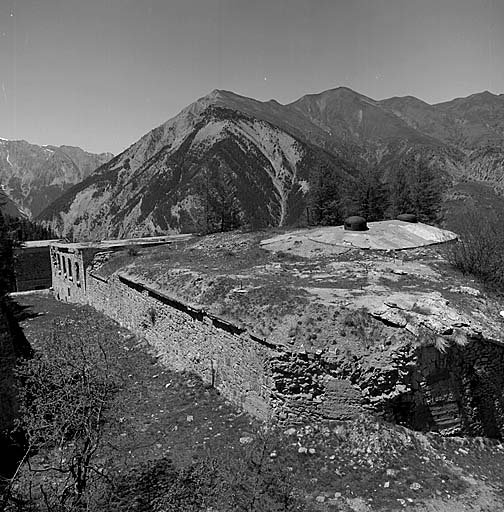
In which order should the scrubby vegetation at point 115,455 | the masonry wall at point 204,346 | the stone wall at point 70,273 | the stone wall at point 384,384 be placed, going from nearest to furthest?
1. the scrubby vegetation at point 115,455
2. the stone wall at point 384,384
3. the masonry wall at point 204,346
4. the stone wall at point 70,273

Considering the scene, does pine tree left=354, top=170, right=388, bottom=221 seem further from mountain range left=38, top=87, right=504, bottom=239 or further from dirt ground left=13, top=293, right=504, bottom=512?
mountain range left=38, top=87, right=504, bottom=239

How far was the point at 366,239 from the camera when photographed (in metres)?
20.5

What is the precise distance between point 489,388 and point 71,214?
485 feet

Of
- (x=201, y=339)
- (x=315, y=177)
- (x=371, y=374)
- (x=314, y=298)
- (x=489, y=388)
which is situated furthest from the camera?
(x=315, y=177)

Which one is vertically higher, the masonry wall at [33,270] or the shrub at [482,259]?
the shrub at [482,259]

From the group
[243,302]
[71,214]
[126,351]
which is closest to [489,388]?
[243,302]

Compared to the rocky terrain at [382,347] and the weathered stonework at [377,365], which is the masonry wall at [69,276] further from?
the weathered stonework at [377,365]

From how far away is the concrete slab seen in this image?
20.2 meters

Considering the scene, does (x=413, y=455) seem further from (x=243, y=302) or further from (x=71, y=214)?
(x=71, y=214)

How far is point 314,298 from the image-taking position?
12.5 metres

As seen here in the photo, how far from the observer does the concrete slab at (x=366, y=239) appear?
20.2 m

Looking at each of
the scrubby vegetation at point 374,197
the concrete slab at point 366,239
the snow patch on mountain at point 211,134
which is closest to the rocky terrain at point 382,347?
the concrete slab at point 366,239

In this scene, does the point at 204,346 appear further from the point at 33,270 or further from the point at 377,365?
the point at 33,270

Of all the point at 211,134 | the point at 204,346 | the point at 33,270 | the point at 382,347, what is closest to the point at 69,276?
the point at 33,270
